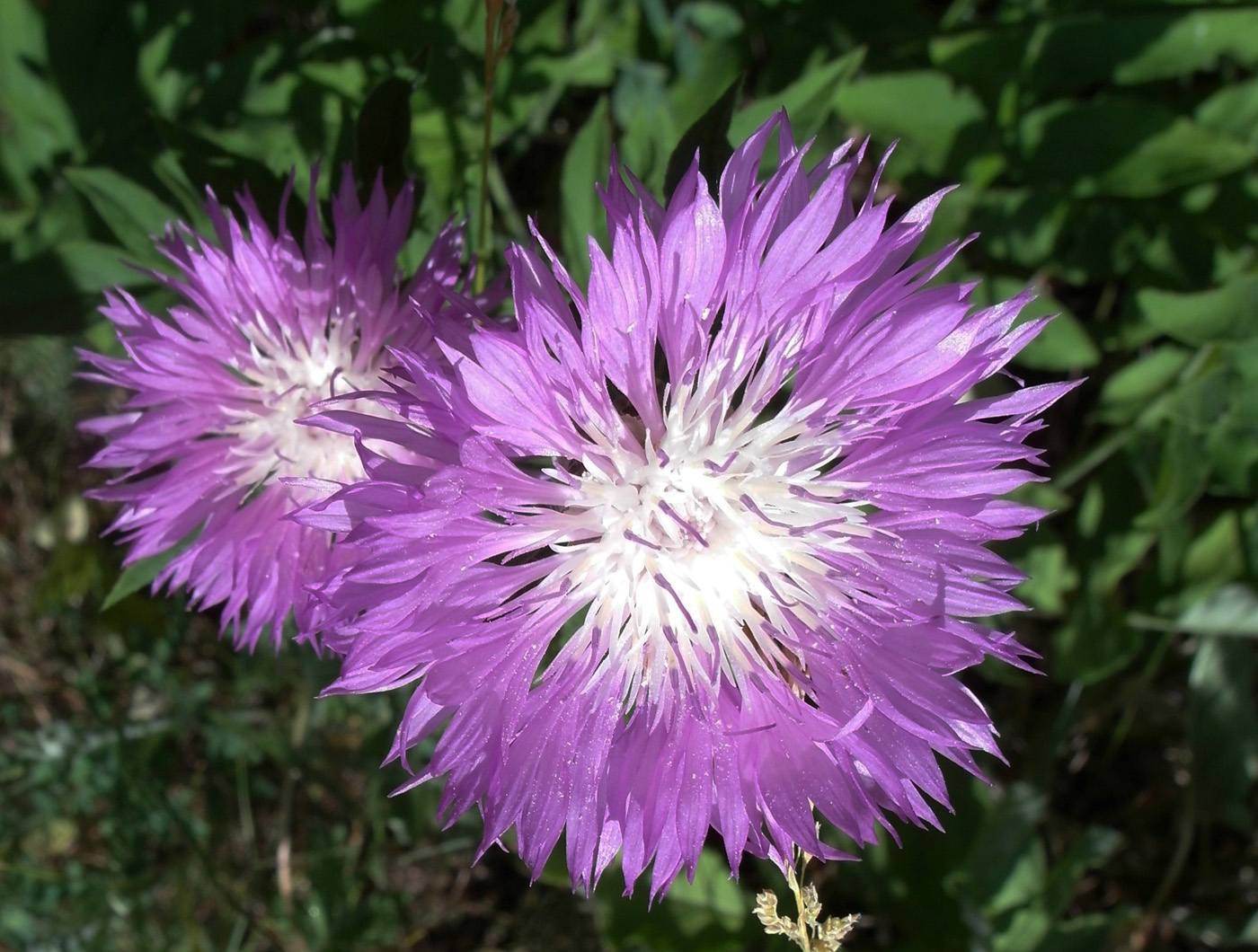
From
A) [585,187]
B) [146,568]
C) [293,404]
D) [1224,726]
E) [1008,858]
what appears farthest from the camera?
[1224,726]

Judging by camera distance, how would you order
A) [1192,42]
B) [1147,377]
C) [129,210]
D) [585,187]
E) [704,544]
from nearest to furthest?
[704,544] < [129,210] < [585,187] < [1192,42] < [1147,377]

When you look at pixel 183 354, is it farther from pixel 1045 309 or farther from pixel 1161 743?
pixel 1161 743

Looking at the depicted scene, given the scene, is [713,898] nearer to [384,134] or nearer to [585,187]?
[585,187]

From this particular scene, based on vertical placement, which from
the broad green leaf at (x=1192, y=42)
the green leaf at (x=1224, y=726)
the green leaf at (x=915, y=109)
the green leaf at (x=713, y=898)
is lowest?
the green leaf at (x=713, y=898)

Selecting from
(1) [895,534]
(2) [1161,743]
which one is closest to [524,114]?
(1) [895,534]

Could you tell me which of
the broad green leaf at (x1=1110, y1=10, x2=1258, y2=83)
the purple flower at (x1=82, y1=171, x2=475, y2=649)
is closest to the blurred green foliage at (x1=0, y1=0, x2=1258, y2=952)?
the broad green leaf at (x1=1110, y1=10, x2=1258, y2=83)

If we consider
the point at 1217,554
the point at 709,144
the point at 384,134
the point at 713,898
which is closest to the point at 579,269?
the point at 384,134

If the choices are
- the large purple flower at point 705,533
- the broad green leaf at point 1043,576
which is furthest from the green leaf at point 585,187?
the broad green leaf at point 1043,576

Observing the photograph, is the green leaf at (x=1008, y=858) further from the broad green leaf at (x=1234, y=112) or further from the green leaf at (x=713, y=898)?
the broad green leaf at (x=1234, y=112)
